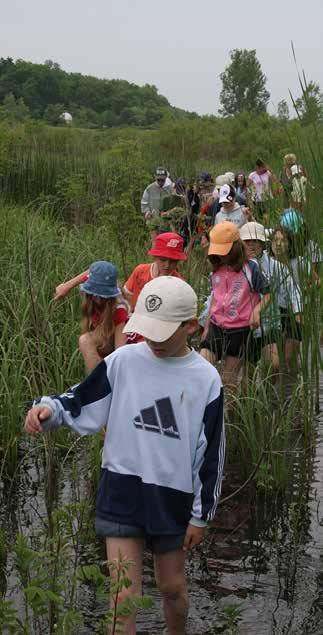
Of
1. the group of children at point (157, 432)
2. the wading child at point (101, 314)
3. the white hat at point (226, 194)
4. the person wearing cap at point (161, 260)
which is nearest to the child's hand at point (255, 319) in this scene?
the person wearing cap at point (161, 260)

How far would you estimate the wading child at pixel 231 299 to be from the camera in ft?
21.8

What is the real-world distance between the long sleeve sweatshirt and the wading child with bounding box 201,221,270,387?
9.45ft

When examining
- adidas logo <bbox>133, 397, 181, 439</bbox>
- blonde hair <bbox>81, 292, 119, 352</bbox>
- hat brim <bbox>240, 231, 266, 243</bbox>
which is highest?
hat brim <bbox>240, 231, 266, 243</bbox>

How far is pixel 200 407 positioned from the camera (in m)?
3.66

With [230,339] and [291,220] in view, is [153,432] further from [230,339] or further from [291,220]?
[230,339]

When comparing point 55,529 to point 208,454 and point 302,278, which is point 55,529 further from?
point 302,278

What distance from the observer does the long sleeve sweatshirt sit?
362 cm

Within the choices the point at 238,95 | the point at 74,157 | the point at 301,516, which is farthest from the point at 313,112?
the point at 238,95

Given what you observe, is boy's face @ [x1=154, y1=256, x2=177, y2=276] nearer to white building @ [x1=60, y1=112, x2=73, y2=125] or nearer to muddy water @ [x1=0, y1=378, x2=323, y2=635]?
muddy water @ [x1=0, y1=378, x2=323, y2=635]

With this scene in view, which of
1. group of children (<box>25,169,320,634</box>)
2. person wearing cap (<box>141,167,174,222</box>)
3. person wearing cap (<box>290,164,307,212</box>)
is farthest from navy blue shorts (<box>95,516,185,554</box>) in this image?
person wearing cap (<box>141,167,174,222</box>)

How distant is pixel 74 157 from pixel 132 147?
6.30 metres

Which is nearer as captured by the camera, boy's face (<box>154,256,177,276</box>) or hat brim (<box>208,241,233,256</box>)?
hat brim (<box>208,241,233,256</box>)

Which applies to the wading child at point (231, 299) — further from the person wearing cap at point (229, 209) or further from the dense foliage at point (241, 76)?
the dense foliage at point (241, 76)

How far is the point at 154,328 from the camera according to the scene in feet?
11.8
